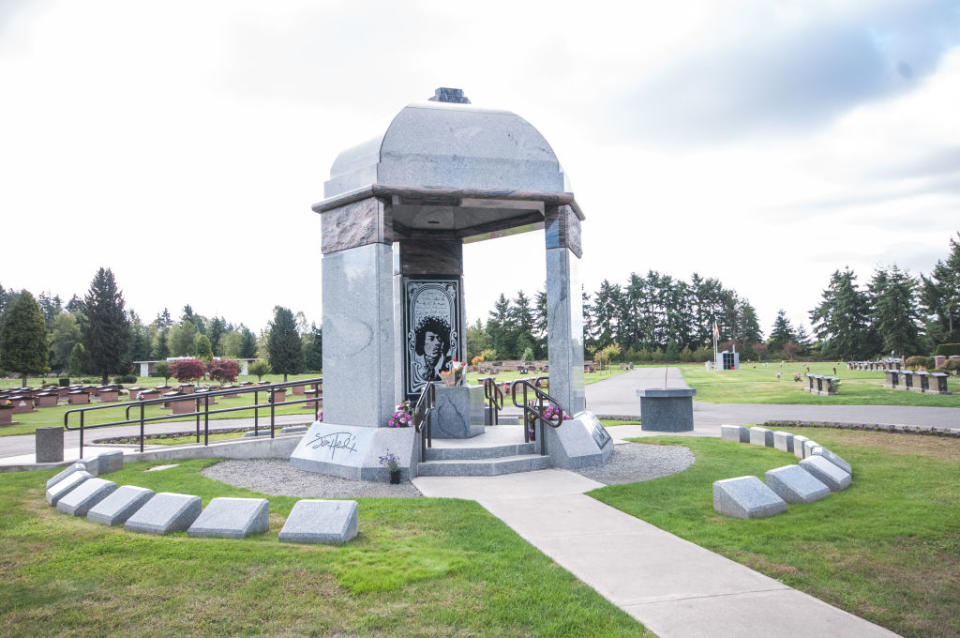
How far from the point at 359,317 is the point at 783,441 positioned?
24.5 ft

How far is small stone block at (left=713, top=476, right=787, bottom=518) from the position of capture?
18.7 feet

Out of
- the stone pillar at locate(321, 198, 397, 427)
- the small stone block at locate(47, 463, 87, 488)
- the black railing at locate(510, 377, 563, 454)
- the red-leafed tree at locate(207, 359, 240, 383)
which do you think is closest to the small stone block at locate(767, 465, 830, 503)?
the black railing at locate(510, 377, 563, 454)

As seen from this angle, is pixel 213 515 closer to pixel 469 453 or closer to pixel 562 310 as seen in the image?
pixel 469 453

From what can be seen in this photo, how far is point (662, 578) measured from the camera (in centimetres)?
416

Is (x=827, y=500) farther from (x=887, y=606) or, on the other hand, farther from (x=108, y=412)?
(x=108, y=412)

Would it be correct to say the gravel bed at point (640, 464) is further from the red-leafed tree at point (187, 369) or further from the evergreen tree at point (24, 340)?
the evergreen tree at point (24, 340)

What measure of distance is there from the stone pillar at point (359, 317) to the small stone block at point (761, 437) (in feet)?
22.0

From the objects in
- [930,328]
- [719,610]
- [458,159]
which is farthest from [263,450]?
[930,328]

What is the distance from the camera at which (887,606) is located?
3621 mm

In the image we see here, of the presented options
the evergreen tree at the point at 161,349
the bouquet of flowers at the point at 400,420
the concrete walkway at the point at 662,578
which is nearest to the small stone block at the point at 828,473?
the concrete walkway at the point at 662,578

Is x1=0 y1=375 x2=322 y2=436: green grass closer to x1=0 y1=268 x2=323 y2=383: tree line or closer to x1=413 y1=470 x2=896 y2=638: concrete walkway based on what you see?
x1=413 y1=470 x2=896 y2=638: concrete walkway
